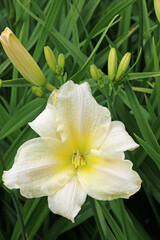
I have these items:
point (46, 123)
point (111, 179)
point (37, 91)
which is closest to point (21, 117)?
point (37, 91)

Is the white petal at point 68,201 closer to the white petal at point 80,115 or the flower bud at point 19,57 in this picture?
the white petal at point 80,115

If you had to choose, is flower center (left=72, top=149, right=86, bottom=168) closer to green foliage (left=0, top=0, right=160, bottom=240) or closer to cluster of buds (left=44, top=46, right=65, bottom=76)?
green foliage (left=0, top=0, right=160, bottom=240)

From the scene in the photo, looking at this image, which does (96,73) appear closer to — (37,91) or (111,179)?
(37,91)

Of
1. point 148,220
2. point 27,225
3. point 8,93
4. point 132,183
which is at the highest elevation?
point 8,93

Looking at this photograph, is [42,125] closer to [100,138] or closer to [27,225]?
[100,138]

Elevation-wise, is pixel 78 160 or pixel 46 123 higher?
pixel 46 123

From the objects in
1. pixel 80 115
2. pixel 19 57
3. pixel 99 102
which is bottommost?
pixel 99 102

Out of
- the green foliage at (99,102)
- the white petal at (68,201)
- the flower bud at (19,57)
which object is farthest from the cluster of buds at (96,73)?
the white petal at (68,201)

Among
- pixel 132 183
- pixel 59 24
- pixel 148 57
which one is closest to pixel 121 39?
pixel 148 57
